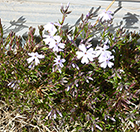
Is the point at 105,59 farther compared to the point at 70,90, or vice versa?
the point at 70,90

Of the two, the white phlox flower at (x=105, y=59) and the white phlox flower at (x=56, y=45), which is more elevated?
the white phlox flower at (x=56, y=45)

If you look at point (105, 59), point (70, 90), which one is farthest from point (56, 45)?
point (70, 90)

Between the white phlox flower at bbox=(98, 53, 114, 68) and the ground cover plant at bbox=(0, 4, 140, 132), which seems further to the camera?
the ground cover plant at bbox=(0, 4, 140, 132)

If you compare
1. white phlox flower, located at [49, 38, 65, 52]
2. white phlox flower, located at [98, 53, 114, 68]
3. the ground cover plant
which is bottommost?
the ground cover plant

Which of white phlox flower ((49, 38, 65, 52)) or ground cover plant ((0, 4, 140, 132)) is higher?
white phlox flower ((49, 38, 65, 52))

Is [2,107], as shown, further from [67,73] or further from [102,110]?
[102,110]

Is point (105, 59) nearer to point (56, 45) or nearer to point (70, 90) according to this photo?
point (56, 45)

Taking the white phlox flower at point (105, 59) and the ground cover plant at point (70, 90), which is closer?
the white phlox flower at point (105, 59)

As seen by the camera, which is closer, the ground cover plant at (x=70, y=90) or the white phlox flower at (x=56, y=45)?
the white phlox flower at (x=56, y=45)

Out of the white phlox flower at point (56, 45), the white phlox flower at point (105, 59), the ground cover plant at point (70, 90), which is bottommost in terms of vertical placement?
the ground cover plant at point (70, 90)

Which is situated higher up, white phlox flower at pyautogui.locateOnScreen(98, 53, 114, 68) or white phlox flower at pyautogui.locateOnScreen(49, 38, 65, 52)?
white phlox flower at pyautogui.locateOnScreen(49, 38, 65, 52)

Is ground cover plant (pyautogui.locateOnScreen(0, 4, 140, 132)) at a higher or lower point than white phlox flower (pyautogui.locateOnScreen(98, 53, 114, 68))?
lower

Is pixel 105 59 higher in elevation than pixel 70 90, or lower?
higher

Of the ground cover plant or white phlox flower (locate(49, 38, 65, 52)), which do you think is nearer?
white phlox flower (locate(49, 38, 65, 52))
